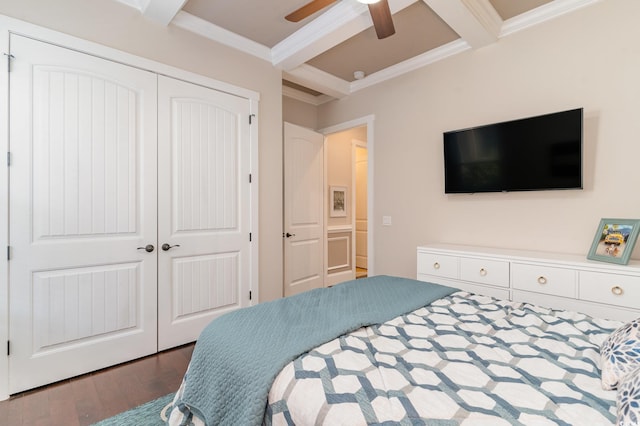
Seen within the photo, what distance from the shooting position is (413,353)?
3.76 feet

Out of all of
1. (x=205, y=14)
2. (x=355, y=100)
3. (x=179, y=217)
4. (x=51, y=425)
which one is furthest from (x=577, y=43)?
(x=51, y=425)

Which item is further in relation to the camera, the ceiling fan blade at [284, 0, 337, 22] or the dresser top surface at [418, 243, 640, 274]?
the dresser top surface at [418, 243, 640, 274]

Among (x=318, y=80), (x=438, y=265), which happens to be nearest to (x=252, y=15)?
(x=318, y=80)

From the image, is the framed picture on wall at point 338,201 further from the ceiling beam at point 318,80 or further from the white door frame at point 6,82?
the white door frame at point 6,82

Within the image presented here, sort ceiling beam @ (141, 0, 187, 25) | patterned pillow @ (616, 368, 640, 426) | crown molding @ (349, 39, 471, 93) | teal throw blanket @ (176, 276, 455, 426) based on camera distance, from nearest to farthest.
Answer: patterned pillow @ (616, 368, 640, 426) < teal throw blanket @ (176, 276, 455, 426) < ceiling beam @ (141, 0, 187, 25) < crown molding @ (349, 39, 471, 93)

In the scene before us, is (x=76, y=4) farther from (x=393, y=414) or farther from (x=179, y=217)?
(x=393, y=414)

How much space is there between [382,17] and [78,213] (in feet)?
7.90

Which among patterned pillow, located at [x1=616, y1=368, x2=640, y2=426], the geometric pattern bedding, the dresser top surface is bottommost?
the geometric pattern bedding

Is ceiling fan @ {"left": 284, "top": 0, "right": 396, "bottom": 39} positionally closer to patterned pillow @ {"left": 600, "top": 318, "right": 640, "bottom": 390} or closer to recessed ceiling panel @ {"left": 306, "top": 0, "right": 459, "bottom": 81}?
recessed ceiling panel @ {"left": 306, "top": 0, "right": 459, "bottom": 81}

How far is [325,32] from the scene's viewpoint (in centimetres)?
265

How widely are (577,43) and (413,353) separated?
2713mm

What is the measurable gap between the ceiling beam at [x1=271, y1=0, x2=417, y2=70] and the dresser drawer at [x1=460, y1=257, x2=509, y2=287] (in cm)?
199

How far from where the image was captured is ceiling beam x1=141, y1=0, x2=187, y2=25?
2.30 metres

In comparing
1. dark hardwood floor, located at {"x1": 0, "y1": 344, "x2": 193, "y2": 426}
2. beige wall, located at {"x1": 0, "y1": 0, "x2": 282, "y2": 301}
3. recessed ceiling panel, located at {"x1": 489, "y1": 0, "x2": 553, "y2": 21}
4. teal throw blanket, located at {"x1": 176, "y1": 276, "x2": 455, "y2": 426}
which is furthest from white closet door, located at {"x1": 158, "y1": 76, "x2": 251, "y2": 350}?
recessed ceiling panel, located at {"x1": 489, "y1": 0, "x2": 553, "y2": 21}
